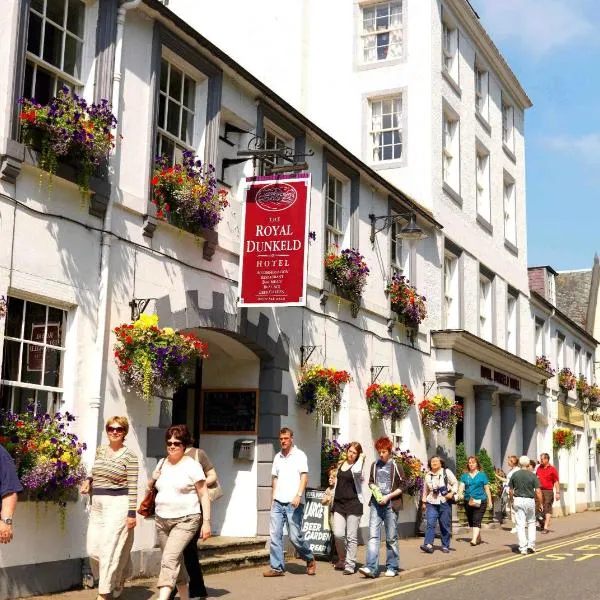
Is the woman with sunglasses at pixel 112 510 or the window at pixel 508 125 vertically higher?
the window at pixel 508 125

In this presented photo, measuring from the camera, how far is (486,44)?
83.7 ft

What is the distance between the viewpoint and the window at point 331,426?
51.6 feet

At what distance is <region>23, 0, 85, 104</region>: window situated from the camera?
9.98m

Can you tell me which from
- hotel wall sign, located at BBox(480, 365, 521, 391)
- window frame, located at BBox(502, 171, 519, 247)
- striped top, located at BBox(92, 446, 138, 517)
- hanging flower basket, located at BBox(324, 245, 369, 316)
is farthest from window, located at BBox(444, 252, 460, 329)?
striped top, located at BBox(92, 446, 138, 517)

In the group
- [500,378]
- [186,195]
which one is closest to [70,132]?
[186,195]

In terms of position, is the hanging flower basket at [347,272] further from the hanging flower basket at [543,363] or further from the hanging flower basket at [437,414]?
the hanging flower basket at [543,363]

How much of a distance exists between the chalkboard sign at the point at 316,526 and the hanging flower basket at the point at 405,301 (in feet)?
18.0

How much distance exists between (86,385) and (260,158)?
462 centimetres

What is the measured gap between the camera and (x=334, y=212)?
55.1 feet

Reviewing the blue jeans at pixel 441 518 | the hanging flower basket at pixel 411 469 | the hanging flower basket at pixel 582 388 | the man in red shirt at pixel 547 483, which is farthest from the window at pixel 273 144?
the hanging flower basket at pixel 582 388

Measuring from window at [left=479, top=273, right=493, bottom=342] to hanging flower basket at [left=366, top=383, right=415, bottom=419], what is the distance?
755 centimetres

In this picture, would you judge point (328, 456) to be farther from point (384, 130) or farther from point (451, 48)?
point (451, 48)

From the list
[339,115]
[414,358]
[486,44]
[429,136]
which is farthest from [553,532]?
[486,44]

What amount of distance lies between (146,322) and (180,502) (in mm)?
2528
